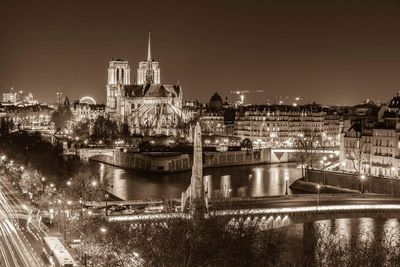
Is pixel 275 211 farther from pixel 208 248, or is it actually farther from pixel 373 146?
pixel 373 146

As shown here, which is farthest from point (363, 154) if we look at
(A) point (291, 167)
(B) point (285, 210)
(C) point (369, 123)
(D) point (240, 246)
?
(D) point (240, 246)

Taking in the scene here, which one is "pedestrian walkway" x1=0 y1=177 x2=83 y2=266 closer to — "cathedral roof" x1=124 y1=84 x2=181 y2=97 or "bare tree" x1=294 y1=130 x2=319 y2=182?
"bare tree" x1=294 y1=130 x2=319 y2=182

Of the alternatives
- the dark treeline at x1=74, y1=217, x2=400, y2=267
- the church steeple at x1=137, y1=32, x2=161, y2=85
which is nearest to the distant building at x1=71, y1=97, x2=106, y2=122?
the church steeple at x1=137, y1=32, x2=161, y2=85

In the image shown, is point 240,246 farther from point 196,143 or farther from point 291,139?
point 291,139

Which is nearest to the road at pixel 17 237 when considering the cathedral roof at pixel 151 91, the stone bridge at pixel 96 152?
the stone bridge at pixel 96 152

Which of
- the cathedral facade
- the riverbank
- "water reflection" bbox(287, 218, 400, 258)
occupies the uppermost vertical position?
the cathedral facade
